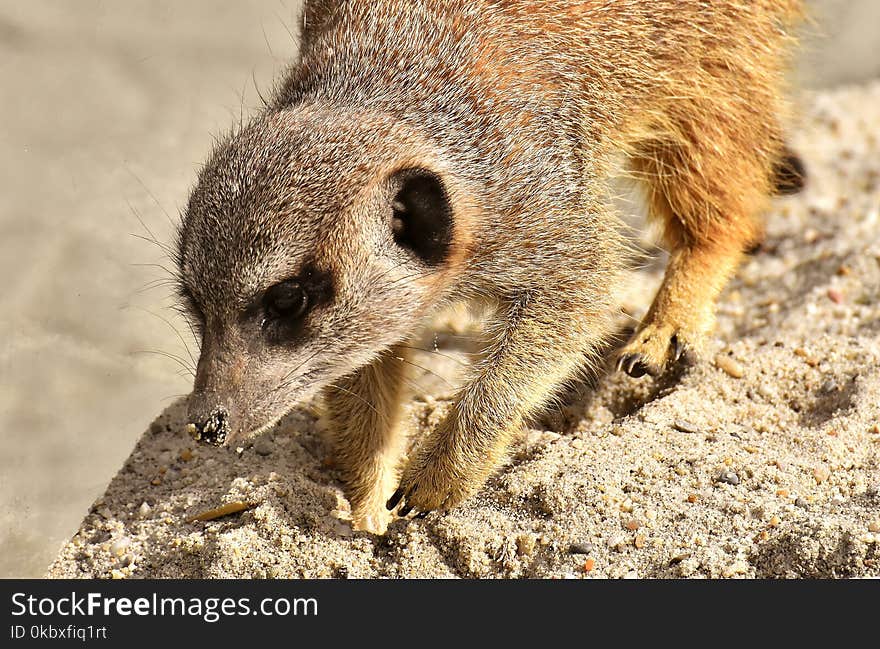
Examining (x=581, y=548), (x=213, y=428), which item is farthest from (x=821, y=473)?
(x=213, y=428)

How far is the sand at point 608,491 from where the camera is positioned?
9.11 feet

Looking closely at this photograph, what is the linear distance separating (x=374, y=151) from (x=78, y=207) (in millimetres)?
1573

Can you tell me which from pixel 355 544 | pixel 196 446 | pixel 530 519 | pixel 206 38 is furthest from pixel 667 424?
pixel 206 38

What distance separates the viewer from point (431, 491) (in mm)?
3123

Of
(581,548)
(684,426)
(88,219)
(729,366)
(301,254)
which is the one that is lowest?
(581,548)

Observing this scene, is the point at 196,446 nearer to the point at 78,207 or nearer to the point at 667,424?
the point at 78,207

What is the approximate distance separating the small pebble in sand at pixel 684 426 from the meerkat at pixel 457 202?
321mm

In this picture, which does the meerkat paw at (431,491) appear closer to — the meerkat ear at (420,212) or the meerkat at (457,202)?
the meerkat at (457,202)

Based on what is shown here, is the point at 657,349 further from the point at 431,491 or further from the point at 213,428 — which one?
the point at 213,428

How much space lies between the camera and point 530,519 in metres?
3.00

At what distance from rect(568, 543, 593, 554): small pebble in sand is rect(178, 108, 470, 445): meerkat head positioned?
79 cm

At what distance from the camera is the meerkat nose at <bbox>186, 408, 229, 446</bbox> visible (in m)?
2.65

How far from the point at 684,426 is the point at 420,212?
1210mm

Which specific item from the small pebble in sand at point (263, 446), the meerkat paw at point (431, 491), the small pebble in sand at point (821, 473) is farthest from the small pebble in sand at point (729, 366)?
the small pebble in sand at point (263, 446)
